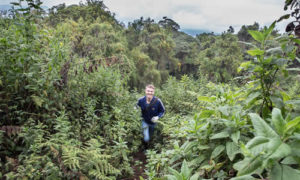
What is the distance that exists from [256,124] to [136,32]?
36.4m

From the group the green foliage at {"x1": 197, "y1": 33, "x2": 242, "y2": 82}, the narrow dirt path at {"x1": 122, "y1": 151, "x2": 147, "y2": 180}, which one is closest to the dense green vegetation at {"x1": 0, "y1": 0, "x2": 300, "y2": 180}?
the narrow dirt path at {"x1": 122, "y1": 151, "x2": 147, "y2": 180}

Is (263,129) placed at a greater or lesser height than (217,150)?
greater

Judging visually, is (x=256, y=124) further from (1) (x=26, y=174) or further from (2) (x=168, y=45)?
(2) (x=168, y=45)

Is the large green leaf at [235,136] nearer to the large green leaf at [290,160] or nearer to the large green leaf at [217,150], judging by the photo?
the large green leaf at [217,150]

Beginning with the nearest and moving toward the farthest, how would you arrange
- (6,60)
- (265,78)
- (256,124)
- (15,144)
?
(256,124) → (265,78) → (15,144) → (6,60)

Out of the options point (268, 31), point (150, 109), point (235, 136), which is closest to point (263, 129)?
point (235, 136)

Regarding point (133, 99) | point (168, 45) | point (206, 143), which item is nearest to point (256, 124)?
point (206, 143)

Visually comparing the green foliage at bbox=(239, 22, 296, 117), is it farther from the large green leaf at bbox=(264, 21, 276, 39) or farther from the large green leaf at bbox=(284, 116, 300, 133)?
the large green leaf at bbox=(284, 116, 300, 133)

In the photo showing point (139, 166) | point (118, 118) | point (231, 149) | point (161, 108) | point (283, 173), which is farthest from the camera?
point (161, 108)

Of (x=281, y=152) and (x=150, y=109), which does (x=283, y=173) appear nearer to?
(x=281, y=152)

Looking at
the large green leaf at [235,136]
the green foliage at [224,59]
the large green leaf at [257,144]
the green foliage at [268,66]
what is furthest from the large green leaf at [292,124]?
the green foliage at [224,59]

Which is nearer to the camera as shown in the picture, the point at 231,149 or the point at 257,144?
the point at 257,144

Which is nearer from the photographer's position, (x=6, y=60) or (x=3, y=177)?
(x=3, y=177)

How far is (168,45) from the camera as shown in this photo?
35.6 meters
